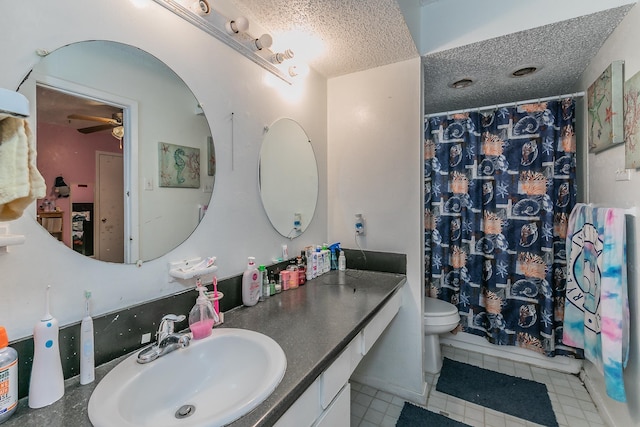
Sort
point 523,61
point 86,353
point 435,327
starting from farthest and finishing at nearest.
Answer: point 435,327
point 523,61
point 86,353

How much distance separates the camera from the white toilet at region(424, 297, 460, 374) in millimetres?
2109

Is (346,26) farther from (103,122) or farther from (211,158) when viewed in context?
(103,122)

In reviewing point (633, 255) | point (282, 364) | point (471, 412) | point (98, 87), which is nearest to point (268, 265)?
point (282, 364)

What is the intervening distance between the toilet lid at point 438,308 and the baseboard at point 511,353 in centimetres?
47

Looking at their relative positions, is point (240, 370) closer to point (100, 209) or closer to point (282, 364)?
point (282, 364)

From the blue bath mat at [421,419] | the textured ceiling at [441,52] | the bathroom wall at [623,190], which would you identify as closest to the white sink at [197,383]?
the blue bath mat at [421,419]

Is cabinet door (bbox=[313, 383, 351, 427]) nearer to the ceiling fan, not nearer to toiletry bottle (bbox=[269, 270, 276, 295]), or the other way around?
toiletry bottle (bbox=[269, 270, 276, 295])

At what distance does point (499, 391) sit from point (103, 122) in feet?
8.69

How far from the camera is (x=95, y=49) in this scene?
2.88 feet

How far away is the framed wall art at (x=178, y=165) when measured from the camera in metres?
1.08

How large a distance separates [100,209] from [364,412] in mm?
1793

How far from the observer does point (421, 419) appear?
1.71m

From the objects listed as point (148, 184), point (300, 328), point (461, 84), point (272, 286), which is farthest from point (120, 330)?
point (461, 84)

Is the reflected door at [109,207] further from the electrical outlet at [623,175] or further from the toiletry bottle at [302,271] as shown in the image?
the electrical outlet at [623,175]
